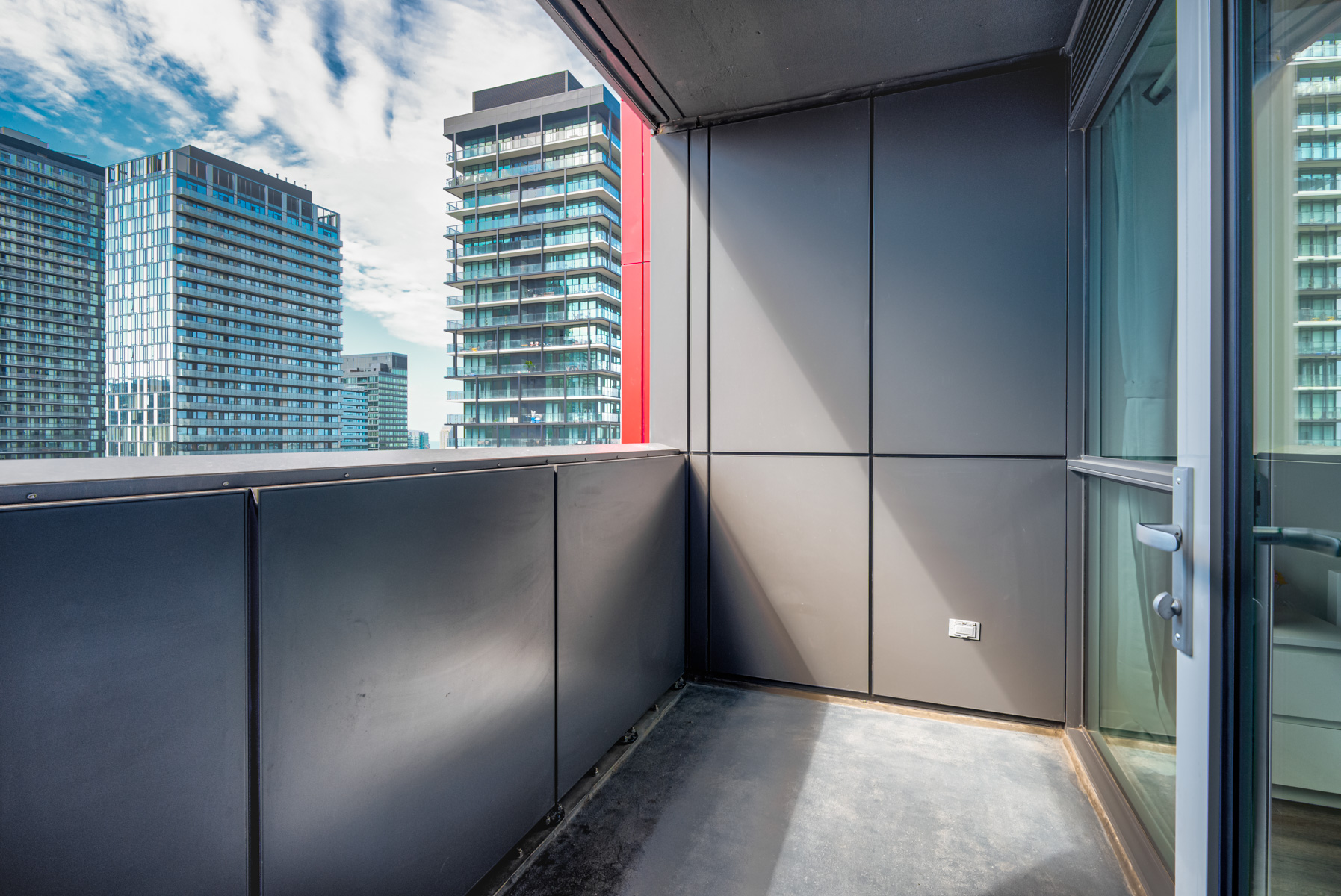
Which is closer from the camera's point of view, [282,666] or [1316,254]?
[1316,254]

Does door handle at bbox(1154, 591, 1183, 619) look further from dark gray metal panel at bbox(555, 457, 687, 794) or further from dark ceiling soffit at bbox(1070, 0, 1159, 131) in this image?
dark ceiling soffit at bbox(1070, 0, 1159, 131)

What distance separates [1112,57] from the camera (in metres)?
1.87

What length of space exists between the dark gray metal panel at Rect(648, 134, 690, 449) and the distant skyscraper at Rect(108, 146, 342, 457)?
5.25 m

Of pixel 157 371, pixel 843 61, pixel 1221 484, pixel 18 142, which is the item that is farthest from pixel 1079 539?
pixel 157 371

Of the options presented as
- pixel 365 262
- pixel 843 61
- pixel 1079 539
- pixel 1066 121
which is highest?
pixel 365 262

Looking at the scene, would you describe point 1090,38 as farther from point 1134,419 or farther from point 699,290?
point 699,290

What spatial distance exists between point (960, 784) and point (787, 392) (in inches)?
71.1

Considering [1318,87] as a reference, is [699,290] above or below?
above

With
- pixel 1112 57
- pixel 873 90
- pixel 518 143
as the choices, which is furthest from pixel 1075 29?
pixel 518 143

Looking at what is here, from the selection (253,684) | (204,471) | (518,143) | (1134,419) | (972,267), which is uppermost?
(518,143)

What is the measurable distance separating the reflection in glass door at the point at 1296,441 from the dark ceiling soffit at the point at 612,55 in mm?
Answer: 2160

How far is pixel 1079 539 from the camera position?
93.0 inches

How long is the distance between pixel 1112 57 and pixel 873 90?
3.31 ft

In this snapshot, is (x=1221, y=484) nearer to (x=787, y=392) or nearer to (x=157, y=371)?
(x=787, y=392)
